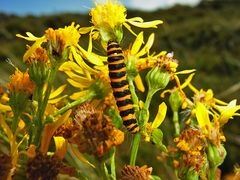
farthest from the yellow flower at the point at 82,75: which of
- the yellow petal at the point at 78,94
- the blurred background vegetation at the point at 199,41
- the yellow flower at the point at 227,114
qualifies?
the blurred background vegetation at the point at 199,41

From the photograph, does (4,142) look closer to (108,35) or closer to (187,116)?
(108,35)

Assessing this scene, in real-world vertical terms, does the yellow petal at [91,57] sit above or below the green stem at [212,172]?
above

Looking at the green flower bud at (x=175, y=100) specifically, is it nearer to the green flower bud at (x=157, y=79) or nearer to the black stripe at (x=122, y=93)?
the green flower bud at (x=157, y=79)

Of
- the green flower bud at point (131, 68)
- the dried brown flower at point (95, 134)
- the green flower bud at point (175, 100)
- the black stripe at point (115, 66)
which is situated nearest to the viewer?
the dried brown flower at point (95, 134)

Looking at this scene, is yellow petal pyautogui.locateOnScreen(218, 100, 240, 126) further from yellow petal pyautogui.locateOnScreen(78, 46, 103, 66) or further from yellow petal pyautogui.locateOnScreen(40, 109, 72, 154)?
yellow petal pyautogui.locateOnScreen(40, 109, 72, 154)

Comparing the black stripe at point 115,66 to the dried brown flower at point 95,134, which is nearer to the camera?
the dried brown flower at point 95,134

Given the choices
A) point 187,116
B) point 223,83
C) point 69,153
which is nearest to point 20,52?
point 223,83

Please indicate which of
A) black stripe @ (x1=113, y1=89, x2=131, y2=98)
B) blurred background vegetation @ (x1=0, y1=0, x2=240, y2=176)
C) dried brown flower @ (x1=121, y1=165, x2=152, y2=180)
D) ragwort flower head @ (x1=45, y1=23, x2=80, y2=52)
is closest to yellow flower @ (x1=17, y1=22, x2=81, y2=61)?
ragwort flower head @ (x1=45, y1=23, x2=80, y2=52)
